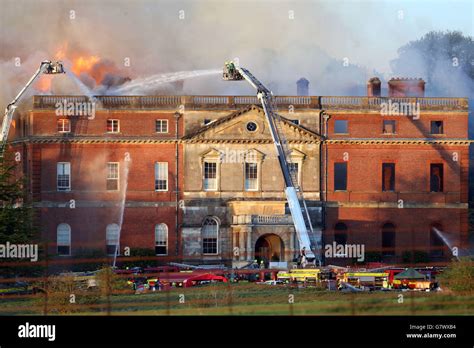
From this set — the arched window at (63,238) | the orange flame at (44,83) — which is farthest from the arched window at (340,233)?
the orange flame at (44,83)

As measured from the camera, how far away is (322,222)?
87.1m

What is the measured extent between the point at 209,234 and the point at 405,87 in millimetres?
16259

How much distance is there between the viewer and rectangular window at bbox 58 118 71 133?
8662 cm

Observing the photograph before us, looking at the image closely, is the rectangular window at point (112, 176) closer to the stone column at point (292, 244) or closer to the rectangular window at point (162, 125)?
the rectangular window at point (162, 125)

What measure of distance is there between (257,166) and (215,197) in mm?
3032

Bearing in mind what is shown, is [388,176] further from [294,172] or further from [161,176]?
[161,176]

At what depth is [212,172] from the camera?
87125 millimetres

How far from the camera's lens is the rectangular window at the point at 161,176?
8744cm

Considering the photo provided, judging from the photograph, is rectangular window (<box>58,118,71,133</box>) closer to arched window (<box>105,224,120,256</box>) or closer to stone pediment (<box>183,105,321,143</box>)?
arched window (<box>105,224,120,256</box>)

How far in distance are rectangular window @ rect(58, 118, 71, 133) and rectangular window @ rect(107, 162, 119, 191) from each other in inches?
123

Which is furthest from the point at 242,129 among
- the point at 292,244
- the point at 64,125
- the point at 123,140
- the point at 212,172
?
the point at 64,125

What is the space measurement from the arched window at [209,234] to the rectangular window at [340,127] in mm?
9112
